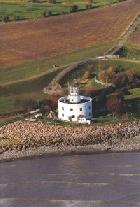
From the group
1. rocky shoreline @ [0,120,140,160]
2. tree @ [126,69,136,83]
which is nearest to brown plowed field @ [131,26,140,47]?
tree @ [126,69,136,83]

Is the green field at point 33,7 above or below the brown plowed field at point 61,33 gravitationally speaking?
above

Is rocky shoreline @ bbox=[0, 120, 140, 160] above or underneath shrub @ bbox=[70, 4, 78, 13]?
underneath

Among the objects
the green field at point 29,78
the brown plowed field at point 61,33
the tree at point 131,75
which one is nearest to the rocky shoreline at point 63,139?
the green field at point 29,78

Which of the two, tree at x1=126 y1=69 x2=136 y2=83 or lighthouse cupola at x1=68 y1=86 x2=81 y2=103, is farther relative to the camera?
tree at x1=126 y1=69 x2=136 y2=83

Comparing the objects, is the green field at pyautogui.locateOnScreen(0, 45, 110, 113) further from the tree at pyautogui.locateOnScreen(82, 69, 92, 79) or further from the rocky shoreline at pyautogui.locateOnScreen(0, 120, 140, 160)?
the rocky shoreline at pyautogui.locateOnScreen(0, 120, 140, 160)

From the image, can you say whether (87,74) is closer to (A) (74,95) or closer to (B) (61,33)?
(A) (74,95)

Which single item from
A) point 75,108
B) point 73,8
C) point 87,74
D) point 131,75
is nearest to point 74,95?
point 75,108

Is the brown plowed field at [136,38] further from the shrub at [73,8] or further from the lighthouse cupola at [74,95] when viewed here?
the lighthouse cupola at [74,95]
